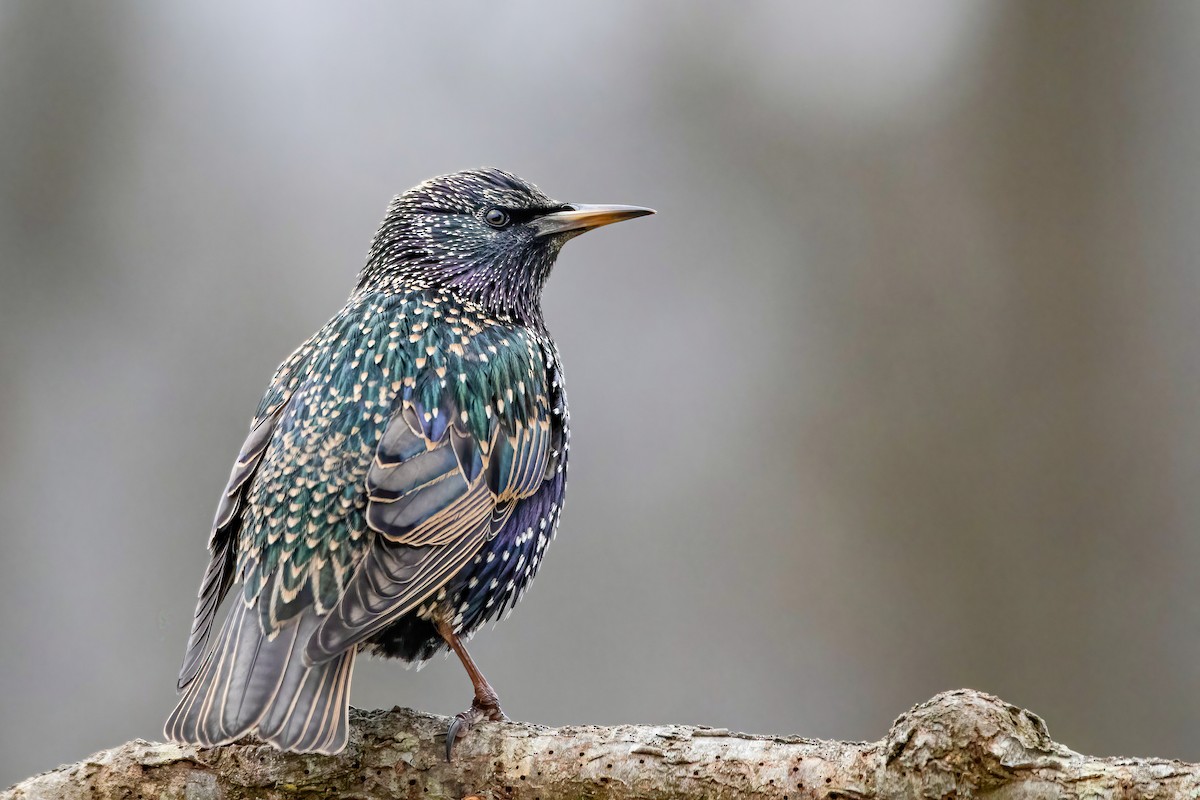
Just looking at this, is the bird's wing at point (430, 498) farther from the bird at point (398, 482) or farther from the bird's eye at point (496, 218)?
the bird's eye at point (496, 218)

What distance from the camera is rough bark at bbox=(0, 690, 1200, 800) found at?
87.5 inches

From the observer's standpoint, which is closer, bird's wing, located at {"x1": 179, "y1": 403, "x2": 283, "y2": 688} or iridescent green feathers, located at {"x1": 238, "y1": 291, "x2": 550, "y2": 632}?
iridescent green feathers, located at {"x1": 238, "y1": 291, "x2": 550, "y2": 632}

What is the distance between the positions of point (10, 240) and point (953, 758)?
6.44 metres

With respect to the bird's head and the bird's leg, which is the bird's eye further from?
the bird's leg

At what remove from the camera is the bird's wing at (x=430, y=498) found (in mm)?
2932

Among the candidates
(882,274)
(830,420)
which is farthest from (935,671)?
(882,274)

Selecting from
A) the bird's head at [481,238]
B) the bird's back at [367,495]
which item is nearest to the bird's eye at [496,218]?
the bird's head at [481,238]

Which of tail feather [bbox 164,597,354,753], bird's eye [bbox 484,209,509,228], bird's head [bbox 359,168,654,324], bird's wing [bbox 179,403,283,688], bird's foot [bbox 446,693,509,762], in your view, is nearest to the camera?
tail feather [bbox 164,597,354,753]

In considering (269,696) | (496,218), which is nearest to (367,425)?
(269,696)

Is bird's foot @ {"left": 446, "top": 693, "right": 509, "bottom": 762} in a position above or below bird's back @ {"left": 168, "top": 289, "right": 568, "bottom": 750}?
below

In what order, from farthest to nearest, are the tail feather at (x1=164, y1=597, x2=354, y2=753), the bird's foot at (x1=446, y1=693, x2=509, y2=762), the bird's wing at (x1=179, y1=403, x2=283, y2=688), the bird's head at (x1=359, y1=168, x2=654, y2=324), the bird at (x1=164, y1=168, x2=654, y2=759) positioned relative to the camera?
the bird's head at (x1=359, y1=168, x2=654, y2=324) < the bird's wing at (x1=179, y1=403, x2=283, y2=688) < the bird's foot at (x1=446, y1=693, x2=509, y2=762) < the bird at (x1=164, y1=168, x2=654, y2=759) < the tail feather at (x1=164, y1=597, x2=354, y2=753)

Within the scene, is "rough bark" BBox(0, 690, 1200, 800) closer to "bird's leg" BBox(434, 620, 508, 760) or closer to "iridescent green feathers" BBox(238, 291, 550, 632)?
"bird's leg" BBox(434, 620, 508, 760)

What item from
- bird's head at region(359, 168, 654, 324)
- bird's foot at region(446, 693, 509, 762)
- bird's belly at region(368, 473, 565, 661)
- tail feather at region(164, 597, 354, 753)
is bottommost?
tail feather at region(164, 597, 354, 753)

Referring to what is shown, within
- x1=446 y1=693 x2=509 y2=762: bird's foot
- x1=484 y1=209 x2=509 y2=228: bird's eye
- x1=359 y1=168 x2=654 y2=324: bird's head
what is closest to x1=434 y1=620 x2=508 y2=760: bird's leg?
x1=446 y1=693 x2=509 y2=762: bird's foot
